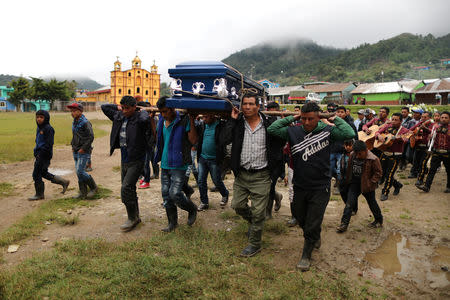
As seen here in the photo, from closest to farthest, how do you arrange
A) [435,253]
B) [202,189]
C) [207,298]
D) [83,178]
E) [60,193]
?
[207,298] < [435,253] < [202,189] < [83,178] < [60,193]

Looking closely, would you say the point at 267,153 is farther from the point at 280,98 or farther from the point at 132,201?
the point at 280,98

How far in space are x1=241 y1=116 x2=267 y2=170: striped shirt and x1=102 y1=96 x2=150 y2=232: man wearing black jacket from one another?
1786mm

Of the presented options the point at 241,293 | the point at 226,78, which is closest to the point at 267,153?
the point at 226,78

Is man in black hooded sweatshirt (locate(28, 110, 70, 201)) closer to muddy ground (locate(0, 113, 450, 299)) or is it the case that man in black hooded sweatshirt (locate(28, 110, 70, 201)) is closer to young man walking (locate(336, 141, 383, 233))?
muddy ground (locate(0, 113, 450, 299))

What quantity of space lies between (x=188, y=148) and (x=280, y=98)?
5577cm

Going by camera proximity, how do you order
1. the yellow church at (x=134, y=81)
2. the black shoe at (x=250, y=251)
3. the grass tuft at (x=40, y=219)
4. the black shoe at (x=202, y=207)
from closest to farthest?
the black shoe at (x=250, y=251), the grass tuft at (x=40, y=219), the black shoe at (x=202, y=207), the yellow church at (x=134, y=81)

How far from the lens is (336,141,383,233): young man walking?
16.4 feet

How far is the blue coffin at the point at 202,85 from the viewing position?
3.92 m

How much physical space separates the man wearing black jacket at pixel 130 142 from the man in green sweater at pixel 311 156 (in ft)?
7.16

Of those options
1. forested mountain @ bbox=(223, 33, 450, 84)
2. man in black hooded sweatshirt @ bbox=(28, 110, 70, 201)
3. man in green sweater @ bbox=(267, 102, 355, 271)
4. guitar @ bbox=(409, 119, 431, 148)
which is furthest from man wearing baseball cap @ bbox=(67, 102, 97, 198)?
forested mountain @ bbox=(223, 33, 450, 84)

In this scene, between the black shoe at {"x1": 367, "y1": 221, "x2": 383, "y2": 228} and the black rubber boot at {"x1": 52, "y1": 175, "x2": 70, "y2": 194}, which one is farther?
the black rubber boot at {"x1": 52, "y1": 175, "x2": 70, "y2": 194}

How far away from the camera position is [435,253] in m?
4.29

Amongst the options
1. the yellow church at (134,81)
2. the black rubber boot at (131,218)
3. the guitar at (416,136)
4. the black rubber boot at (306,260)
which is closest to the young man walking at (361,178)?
the black rubber boot at (306,260)

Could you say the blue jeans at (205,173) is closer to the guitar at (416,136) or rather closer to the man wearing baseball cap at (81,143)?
the man wearing baseball cap at (81,143)
